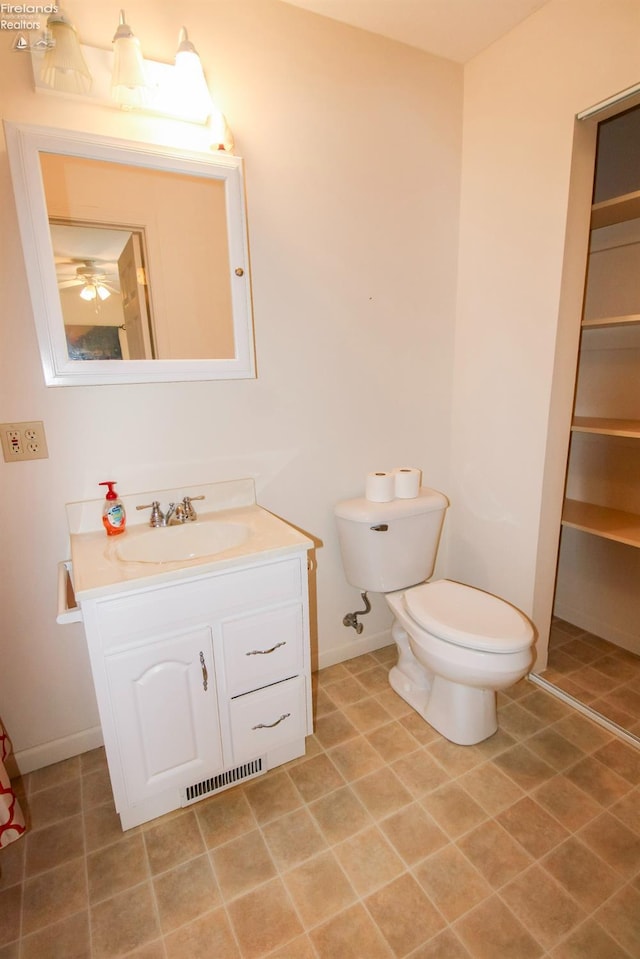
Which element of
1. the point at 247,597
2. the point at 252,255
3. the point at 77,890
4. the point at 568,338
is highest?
the point at 252,255

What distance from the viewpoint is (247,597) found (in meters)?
1.32

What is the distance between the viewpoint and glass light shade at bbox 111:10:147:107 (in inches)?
48.3

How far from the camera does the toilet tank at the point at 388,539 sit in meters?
1.76

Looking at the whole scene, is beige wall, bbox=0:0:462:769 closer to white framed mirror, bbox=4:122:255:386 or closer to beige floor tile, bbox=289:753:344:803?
white framed mirror, bbox=4:122:255:386

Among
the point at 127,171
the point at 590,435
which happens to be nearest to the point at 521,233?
the point at 590,435

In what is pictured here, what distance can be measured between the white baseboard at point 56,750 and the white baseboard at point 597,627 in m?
2.18

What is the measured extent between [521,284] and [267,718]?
1.76m

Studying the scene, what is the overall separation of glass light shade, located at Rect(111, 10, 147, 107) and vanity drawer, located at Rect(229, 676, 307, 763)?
174cm

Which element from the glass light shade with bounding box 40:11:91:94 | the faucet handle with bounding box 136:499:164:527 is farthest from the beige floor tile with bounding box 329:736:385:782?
the glass light shade with bounding box 40:11:91:94

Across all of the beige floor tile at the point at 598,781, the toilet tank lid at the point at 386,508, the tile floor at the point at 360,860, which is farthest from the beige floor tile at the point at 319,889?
the toilet tank lid at the point at 386,508

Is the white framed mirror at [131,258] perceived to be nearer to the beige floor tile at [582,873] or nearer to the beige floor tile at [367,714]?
the beige floor tile at [367,714]

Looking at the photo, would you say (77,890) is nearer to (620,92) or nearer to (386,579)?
(386,579)

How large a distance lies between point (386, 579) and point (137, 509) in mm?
962

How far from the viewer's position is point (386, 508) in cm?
177
